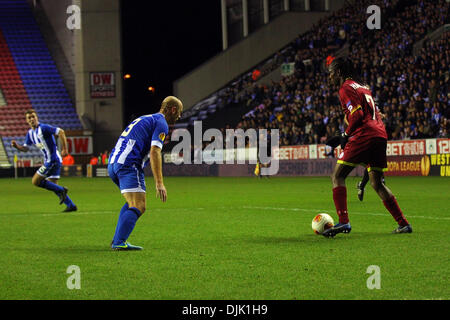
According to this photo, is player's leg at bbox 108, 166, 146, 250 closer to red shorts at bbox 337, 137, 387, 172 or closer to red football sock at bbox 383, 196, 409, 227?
red shorts at bbox 337, 137, 387, 172

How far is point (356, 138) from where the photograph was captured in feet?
32.8

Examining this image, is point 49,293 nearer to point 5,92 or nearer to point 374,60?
point 374,60

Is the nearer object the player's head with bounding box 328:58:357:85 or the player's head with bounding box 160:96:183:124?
the player's head with bounding box 160:96:183:124

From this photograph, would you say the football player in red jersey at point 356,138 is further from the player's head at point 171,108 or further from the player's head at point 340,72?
the player's head at point 171,108

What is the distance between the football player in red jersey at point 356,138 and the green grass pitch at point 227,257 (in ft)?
1.58

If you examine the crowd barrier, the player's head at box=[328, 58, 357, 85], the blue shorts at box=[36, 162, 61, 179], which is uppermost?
the player's head at box=[328, 58, 357, 85]

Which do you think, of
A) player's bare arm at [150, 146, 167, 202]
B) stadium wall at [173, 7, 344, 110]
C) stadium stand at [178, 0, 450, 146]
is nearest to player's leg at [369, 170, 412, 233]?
player's bare arm at [150, 146, 167, 202]

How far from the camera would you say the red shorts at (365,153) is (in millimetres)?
9953

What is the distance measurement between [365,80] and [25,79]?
30.1m

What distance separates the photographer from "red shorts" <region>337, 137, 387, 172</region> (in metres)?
9.95

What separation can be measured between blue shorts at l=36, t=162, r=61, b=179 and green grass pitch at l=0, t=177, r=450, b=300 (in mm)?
1777

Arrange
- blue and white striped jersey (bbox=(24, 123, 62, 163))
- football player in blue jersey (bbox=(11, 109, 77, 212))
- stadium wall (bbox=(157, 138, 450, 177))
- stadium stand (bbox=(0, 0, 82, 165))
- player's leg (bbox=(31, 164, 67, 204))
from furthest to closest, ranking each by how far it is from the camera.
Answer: stadium stand (bbox=(0, 0, 82, 165))
stadium wall (bbox=(157, 138, 450, 177))
blue and white striped jersey (bbox=(24, 123, 62, 163))
football player in blue jersey (bbox=(11, 109, 77, 212))
player's leg (bbox=(31, 164, 67, 204))

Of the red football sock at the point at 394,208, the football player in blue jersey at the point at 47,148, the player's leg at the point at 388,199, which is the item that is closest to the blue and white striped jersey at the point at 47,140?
the football player in blue jersey at the point at 47,148

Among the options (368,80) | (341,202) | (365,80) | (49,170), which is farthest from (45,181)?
(368,80)
